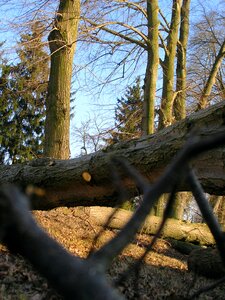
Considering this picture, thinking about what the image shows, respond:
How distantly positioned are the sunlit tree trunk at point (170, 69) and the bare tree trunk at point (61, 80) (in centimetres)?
496

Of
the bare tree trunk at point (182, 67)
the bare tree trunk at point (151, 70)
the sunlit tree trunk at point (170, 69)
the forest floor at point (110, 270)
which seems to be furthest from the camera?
the bare tree trunk at point (182, 67)

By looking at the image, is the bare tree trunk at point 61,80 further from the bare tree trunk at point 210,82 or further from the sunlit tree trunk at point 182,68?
the bare tree trunk at point 210,82

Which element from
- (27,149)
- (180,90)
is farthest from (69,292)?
(27,149)

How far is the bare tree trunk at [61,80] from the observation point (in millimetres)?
8492

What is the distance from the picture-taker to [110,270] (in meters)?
4.88

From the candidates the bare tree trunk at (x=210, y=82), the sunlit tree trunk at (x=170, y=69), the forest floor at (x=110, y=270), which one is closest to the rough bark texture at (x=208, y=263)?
the forest floor at (x=110, y=270)

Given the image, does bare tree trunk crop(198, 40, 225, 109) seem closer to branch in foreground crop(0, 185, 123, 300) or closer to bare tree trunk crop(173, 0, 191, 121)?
bare tree trunk crop(173, 0, 191, 121)

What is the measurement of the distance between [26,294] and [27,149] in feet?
73.9

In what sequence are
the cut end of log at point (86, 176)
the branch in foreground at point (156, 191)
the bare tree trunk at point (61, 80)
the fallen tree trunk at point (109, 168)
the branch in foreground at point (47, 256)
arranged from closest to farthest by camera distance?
1. the branch in foreground at point (47, 256)
2. the branch in foreground at point (156, 191)
3. the fallen tree trunk at point (109, 168)
4. the cut end of log at point (86, 176)
5. the bare tree trunk at point (61, 80)

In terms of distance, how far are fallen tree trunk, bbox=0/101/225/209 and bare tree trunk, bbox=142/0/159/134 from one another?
692 cm

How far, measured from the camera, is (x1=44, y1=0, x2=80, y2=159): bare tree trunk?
849 centimetres

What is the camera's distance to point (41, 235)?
2.00 feet

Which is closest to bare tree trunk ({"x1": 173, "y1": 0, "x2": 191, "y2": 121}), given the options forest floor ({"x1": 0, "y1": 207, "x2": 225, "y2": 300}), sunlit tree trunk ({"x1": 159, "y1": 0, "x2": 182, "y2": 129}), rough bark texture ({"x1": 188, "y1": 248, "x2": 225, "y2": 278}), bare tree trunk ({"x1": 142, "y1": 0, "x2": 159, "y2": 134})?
sunlit tree trunk ({"x1": 159, "y1": 0, "x2": 182, "y2": 129})

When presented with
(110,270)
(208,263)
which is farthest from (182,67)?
(110,270)
